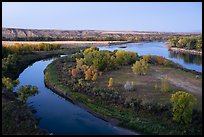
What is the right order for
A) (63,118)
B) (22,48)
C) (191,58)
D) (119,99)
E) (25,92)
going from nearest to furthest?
(63,118)
(25,92)
(119,99)
(22,48)
(191,58)

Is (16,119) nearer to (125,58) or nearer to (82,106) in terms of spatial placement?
(82,106)

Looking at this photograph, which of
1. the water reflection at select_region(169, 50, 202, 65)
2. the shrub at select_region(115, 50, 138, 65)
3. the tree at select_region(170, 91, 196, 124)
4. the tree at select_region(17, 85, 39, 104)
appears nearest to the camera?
the tree at select_region(170, 91, 196, 124)

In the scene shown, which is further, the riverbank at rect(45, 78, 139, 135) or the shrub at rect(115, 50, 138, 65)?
the shrub at rect(115, 50, 138, 65)

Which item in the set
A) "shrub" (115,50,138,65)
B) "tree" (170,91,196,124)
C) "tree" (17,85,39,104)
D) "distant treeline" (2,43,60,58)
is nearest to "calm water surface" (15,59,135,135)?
"tree" (17,85,39,104)

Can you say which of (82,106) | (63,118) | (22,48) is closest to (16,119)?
(63,118)

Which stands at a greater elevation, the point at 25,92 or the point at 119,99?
A: the point at 25,92

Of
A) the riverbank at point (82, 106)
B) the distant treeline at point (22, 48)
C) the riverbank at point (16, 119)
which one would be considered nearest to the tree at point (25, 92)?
the riverbank at point (16, 119)

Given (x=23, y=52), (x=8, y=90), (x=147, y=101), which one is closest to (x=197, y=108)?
(x=147, y=101)

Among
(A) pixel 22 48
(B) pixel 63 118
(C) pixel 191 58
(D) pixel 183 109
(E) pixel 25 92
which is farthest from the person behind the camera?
(C) pixel 191 58

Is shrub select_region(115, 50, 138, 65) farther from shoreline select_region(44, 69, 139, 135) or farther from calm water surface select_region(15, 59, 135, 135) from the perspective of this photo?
calm water surface select_region(15, 59, 135, 135)
